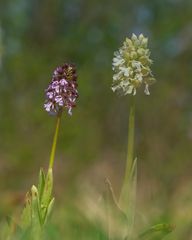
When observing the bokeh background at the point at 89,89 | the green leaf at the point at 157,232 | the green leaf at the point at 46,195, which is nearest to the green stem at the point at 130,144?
the green leaf at the point at 46,195

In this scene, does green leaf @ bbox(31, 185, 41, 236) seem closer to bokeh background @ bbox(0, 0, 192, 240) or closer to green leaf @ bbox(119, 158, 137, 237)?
green leaf @ bbox(119, 158, 137, 237)

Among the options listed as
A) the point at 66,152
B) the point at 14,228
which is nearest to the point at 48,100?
the point at 14,228

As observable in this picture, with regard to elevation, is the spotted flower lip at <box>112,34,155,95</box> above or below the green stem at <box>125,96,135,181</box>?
above

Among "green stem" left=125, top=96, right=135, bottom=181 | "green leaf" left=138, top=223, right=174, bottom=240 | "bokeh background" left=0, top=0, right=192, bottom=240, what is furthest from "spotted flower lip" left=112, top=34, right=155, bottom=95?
"bokeh background" left=0, top=0, right=192, bottom=240

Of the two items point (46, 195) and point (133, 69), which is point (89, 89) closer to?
point (133, 69)

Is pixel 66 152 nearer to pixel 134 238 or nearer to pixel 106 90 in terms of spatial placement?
pixel 106 90

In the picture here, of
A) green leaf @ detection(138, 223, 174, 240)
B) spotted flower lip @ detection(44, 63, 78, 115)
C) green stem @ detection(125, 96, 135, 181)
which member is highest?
spotted flower lip @ detection(44, 63, 78, 115)
